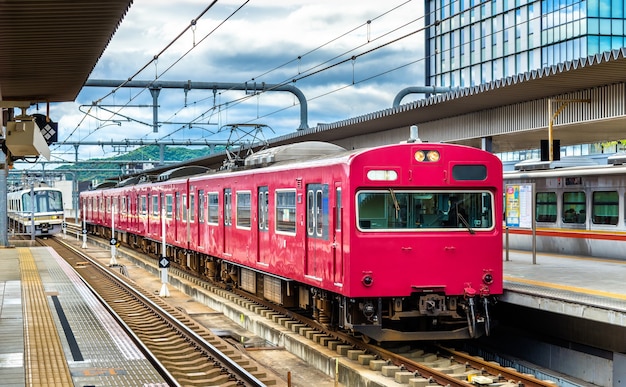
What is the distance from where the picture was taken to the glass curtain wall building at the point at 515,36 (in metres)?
55.9

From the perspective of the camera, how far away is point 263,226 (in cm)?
1534

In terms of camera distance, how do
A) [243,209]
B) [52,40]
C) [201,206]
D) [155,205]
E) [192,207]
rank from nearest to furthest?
[52,40], [243,209], [201,206], [192,207], [155,205]

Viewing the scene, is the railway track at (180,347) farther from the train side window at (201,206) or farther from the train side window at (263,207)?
the train side window at (201,206)

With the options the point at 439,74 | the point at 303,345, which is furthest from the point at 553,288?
the point at 439,74

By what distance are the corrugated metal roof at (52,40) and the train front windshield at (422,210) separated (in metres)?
4.03

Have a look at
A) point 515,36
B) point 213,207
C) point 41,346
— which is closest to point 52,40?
point 41,346

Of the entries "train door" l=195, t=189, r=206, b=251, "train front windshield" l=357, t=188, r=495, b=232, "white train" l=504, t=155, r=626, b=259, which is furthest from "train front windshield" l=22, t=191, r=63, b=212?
"train front windshield" l=357, t=188, r=495, b=232

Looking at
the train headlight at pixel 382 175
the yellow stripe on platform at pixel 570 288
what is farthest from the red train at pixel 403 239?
the yellow stripe on platform at pixel 570 288

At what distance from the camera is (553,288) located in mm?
11438

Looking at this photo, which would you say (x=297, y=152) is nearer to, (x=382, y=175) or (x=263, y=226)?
(x=263, y=226)

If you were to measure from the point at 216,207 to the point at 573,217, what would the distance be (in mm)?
8091

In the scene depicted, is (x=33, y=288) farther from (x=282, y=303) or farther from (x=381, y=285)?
(x=381, y=285)

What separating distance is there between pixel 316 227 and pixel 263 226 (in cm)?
309

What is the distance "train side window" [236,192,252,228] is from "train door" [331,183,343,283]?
4975 millimetres
